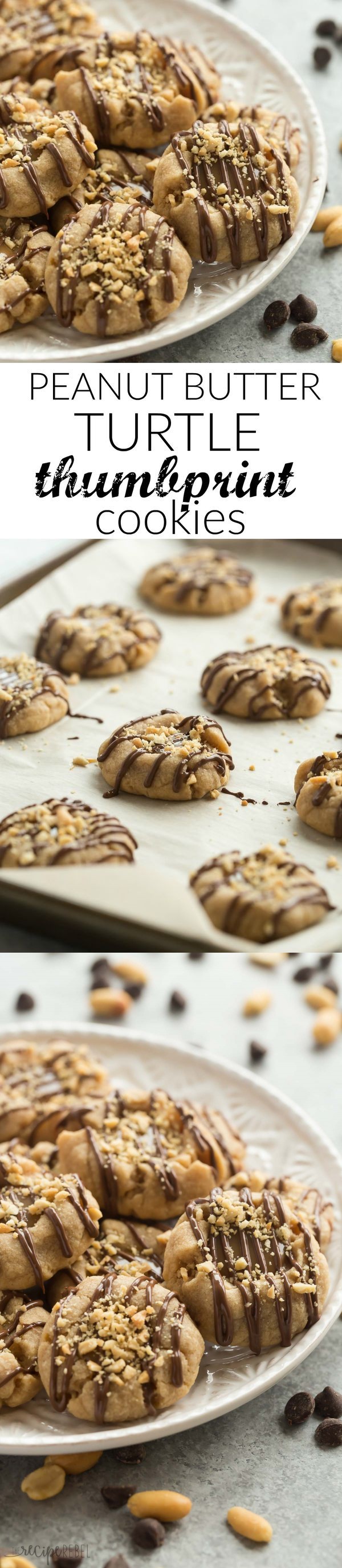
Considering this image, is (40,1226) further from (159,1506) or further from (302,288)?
(302,288)

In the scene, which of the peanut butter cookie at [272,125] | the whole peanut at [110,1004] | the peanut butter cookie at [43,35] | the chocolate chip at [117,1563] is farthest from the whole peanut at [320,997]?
the peanut butter cookie at [43,35]

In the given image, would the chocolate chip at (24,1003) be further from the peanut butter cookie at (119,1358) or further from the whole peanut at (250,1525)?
the whole peanut at (250,1525)

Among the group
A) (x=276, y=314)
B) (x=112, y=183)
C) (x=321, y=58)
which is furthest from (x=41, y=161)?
(x=321, y=58)

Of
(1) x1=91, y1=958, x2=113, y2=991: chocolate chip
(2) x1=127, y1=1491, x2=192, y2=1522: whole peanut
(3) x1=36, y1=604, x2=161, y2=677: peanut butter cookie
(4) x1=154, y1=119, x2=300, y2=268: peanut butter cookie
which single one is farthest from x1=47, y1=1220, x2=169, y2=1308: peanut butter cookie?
(4) x1=154, y1=119, x2=300, y2=268: peanut butter cookie

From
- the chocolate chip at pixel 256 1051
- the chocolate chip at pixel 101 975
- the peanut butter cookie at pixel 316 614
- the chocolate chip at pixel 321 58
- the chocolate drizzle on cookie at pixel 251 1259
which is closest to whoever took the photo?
the chocolate drizzle on cookie at pixel 251 1259

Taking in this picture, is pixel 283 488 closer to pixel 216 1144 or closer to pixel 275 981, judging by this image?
pixel 216 1144

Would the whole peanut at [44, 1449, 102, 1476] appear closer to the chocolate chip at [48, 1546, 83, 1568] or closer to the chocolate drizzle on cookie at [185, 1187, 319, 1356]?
the chocolate chip at [48, 1546, 83, 1568]
